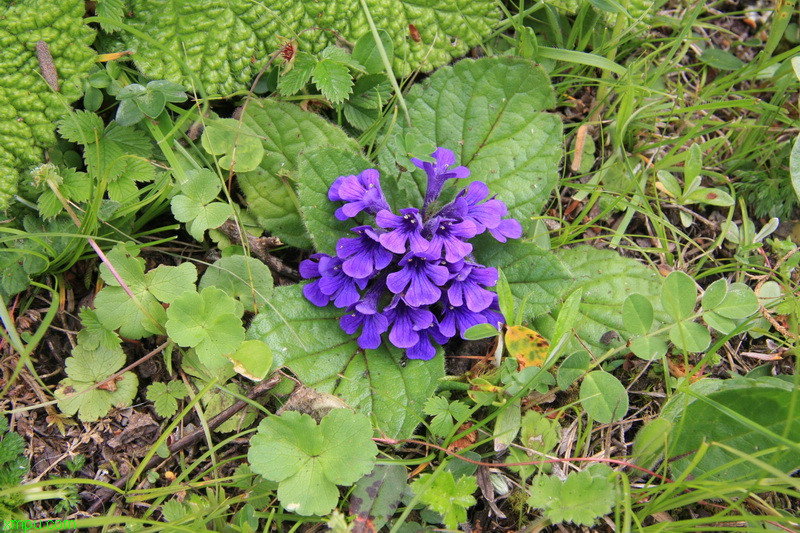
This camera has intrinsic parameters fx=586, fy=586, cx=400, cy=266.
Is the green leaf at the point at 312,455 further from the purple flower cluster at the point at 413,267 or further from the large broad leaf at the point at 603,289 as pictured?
the large broad leaf at the point at 603,289

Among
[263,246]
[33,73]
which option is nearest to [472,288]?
[263,246]

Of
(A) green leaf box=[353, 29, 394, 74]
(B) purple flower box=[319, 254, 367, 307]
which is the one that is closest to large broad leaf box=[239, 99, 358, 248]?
(B) purple flower box=[319, 254, 367, 307]

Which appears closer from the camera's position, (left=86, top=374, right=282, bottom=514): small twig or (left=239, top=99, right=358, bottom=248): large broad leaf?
(left=86, top=374, right=282, bottom=514): small twig

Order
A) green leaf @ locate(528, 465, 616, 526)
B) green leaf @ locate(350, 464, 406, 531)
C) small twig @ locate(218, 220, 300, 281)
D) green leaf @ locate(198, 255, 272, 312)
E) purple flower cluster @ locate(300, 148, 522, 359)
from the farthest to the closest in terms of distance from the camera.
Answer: small twig @ locate(218, 220, 300, 281) < green leaf @ locate(198, 255, 272, 312) < purple flower cluster @ locate(300, 148, 522, 359) < green leaf @ locate(350, 464, 406, 531) < green leaf @ locate(528, 465, 616, 526)

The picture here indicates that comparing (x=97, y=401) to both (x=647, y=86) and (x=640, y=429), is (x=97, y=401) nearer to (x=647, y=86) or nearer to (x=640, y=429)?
(x=640, y=429)

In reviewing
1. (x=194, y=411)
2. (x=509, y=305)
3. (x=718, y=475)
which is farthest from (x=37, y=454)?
(x=718, y=475)

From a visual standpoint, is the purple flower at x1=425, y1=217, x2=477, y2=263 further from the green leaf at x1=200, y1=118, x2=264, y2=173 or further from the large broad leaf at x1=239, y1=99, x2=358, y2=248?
the green leaf at x1=200, y1=118, x2=264, y2=173

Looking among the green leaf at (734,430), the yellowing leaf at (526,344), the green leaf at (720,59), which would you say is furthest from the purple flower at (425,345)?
the green leaf at (720,59)
